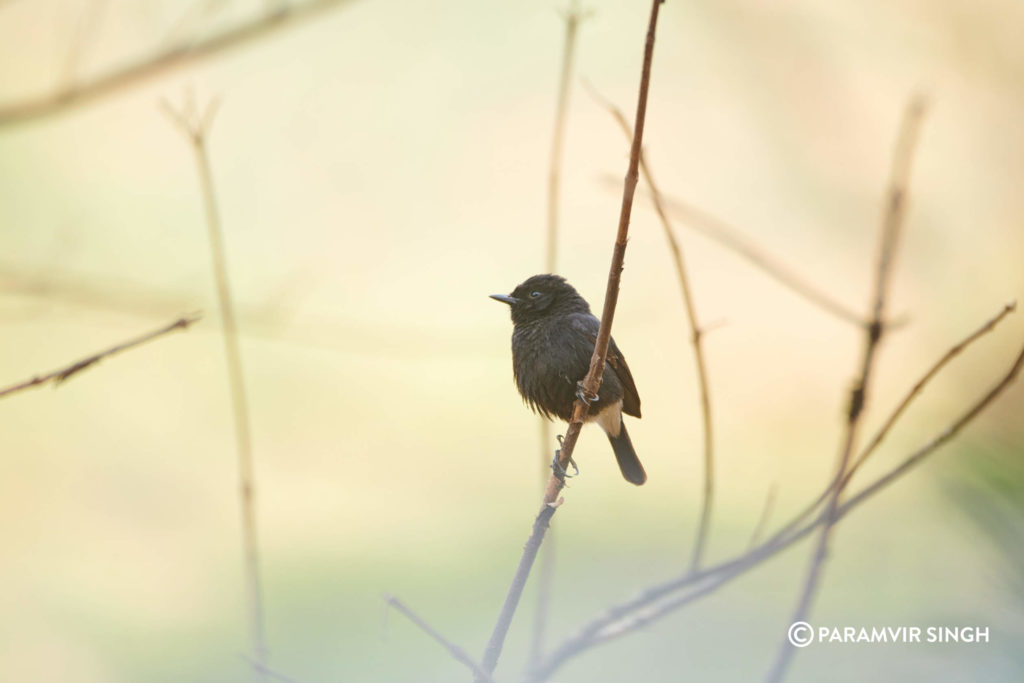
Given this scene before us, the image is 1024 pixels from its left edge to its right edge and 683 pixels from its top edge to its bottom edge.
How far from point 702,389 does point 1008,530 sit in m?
0.53

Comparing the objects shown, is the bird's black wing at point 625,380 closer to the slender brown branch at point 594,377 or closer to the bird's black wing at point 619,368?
the bird's black wing at point 619,368

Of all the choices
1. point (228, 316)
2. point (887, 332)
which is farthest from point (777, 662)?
point (228, 316)

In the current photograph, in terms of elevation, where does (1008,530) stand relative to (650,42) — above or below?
below

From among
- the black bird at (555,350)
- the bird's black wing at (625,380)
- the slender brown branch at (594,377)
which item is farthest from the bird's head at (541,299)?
the slender brown branch at (594,377)

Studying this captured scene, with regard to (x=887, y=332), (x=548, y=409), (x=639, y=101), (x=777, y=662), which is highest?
(x=548, y=409)

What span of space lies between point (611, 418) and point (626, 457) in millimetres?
106

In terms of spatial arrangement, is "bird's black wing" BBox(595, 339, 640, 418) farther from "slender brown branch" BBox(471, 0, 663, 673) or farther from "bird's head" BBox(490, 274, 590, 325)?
"slender brown branch" BBox(471, 0, 663, 673)

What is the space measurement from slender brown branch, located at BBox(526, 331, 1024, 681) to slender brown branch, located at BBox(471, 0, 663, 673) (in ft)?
0.27

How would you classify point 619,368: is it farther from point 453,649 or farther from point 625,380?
point 453,649

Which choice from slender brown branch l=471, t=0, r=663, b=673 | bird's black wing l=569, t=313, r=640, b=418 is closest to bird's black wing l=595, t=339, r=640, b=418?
bird's black wing l=569, t=313, r=640, b=418

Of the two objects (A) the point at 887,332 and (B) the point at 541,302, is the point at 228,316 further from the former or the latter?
(A) the point at 887,332

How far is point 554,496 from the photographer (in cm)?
112

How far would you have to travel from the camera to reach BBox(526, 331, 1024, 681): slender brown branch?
3.07ft

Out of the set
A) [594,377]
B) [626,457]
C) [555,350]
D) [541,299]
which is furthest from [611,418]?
[594,377]
